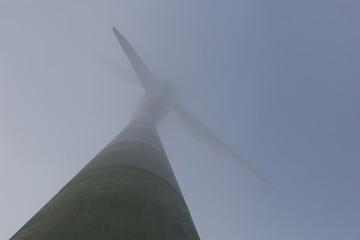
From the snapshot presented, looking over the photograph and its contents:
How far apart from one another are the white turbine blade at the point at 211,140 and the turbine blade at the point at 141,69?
4.22 meters

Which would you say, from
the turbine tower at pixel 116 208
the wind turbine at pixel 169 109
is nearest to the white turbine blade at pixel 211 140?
the wind turbine at pixel 169 109

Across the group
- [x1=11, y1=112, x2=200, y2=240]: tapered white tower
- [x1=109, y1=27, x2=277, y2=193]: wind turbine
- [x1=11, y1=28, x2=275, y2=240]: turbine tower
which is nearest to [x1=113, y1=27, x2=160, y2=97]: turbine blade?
[x1=109, y1=27, x2=277, y2=193]: wind turbine

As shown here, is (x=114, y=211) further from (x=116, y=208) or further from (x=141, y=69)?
(x=141, y=69)

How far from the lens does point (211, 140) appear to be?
29.9m

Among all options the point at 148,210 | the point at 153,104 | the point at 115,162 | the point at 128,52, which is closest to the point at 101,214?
the point at 148,210

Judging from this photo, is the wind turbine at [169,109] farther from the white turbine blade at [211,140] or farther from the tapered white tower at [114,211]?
the tapered white tower at [114,211]

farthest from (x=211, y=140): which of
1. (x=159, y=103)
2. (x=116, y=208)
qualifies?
(x=116, y=208)

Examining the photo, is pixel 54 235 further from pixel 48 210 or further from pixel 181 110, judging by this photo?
pixel 181 110

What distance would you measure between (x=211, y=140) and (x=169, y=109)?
7.49 meters

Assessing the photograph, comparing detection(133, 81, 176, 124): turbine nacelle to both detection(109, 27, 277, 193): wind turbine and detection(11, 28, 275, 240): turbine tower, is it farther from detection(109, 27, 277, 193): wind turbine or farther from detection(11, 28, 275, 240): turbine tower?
detection(11, 28, 275, 240): turbine tower

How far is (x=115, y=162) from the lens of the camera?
248 inches

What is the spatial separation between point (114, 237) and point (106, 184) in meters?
1.52

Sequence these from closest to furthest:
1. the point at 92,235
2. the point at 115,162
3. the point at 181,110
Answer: the point at 92,235 → the point at 115,162 → the point at 181,110

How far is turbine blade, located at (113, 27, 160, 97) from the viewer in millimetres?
23778
